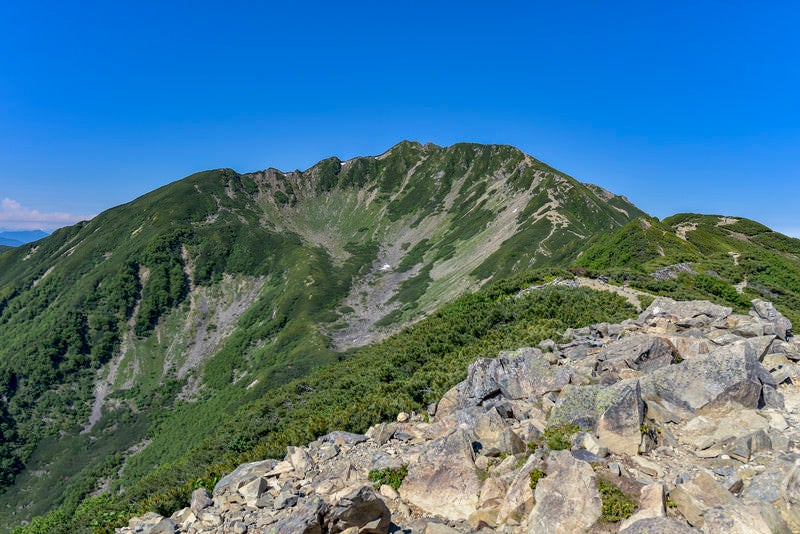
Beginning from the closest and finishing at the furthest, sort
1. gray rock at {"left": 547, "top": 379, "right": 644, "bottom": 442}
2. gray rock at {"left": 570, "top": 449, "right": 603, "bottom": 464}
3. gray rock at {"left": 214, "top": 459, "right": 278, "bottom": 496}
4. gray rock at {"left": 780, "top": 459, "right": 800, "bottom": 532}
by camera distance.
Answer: gray rock at {"left": 780, "top": 459, "right": 800, "bottom": 532}
gray rock at {"left": 570, "top": 449, "right": 603, "bottom": 464}
gray rock at {"left": 547, "top": 379, "right": 644, "bottom": 442}
gray rock at {"left": 214, "top": 459, "right": 278, "bottom": 496}

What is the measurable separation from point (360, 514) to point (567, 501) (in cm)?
492

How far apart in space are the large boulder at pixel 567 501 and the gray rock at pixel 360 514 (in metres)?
3.57

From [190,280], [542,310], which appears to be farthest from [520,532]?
[190,280]

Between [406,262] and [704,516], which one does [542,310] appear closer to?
[704,516]

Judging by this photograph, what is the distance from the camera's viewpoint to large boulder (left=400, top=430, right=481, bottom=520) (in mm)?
11048

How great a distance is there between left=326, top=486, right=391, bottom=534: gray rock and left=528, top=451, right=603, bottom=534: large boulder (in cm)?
357

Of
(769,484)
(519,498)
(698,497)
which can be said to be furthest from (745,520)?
(519,498)

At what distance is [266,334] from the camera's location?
134 m

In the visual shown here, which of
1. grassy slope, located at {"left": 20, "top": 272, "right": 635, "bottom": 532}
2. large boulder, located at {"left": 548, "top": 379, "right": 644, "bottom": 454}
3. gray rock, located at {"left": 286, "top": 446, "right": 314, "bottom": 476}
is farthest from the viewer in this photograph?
grassy slope, located at {"left": 20, "top": 272, "right": 635, "bottom": 532}

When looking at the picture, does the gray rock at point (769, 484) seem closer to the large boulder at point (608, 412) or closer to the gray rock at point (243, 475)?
the large boulder at point (608, 412)

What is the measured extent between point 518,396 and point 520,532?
685 centimetres

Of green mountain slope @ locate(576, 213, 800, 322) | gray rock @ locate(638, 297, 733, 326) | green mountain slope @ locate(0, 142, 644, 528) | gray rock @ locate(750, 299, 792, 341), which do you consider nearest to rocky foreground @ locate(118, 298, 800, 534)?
gray rock @ locate(750, 299, 792, 341)

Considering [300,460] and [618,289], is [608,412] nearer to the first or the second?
[300,460]

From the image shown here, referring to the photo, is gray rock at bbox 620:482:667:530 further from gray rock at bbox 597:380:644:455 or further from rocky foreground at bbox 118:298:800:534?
gray rock at bbox 597:380:644:455
